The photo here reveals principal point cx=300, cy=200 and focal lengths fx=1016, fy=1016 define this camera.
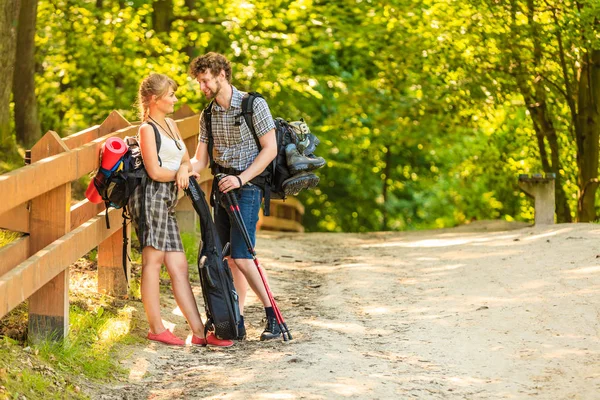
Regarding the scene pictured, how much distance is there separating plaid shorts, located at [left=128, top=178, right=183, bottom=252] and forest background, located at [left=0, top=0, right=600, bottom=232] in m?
5.28

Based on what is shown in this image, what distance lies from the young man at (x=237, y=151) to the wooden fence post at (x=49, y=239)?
47.1 inches

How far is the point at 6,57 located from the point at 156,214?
14.3ft

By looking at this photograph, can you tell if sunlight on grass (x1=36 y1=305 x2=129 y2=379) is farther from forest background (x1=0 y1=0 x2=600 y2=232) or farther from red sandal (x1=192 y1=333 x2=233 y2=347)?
forest background (x1=0 y1=0 x2=600 y2=232)

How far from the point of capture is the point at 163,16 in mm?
15539

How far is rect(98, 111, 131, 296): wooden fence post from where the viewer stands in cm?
763

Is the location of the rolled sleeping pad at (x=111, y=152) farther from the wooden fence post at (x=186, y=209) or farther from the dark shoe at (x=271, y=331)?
the wooden fence post at (x=186, y=209)

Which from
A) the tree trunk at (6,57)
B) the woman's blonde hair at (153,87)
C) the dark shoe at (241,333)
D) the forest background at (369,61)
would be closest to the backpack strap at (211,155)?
the woman's blonde hair at (153,87)

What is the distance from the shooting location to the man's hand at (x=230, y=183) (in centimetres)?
673

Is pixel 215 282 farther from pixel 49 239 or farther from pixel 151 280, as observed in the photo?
pixel 49 239

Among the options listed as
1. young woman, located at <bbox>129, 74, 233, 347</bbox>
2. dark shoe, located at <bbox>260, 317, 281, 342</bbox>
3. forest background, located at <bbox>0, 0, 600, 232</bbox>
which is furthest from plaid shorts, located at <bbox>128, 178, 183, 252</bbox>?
forest background, located at <bbox>0, 0, 600, 232</bbox>

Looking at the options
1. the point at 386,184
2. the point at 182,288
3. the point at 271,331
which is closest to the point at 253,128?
the point at 182,288

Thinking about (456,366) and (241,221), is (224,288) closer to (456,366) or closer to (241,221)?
(241,221)

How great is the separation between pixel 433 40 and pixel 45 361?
1028 cm

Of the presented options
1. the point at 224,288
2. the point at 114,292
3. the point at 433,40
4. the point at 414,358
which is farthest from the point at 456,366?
the point at 433,40
